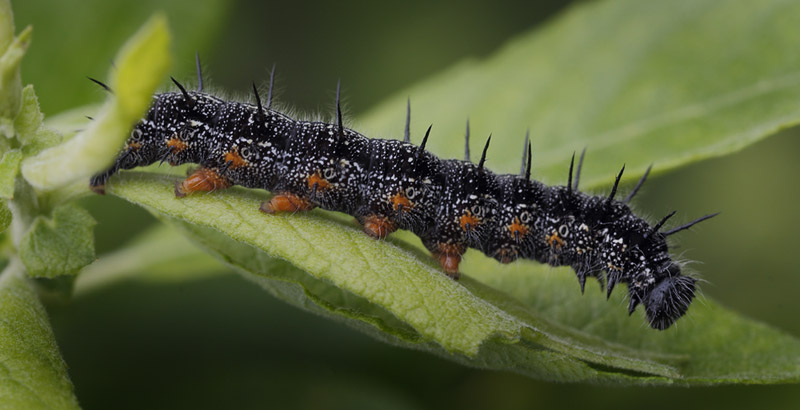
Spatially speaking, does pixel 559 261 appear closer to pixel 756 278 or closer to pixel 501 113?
pixel 501 113

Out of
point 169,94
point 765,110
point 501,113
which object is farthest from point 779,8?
point 169,94

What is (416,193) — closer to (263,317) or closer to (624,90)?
(263,317)

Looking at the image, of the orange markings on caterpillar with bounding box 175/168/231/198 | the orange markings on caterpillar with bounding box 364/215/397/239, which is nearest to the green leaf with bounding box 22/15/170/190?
the orange markings on caterpillar with bounding box 175/168/231/198

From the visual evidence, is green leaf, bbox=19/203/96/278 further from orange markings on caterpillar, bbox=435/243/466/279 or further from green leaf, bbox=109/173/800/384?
orange markings on caterpillar, bbox=435/243/466/279

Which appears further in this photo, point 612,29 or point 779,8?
point 612,29

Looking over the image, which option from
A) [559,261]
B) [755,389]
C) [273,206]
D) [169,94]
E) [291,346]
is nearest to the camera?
[273,206]

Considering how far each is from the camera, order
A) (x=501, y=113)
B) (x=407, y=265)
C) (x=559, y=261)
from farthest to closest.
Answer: (x=501, y=113), (x=559, y=261), (x=407, y=265)

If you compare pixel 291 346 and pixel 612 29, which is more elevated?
pixel 612 29
